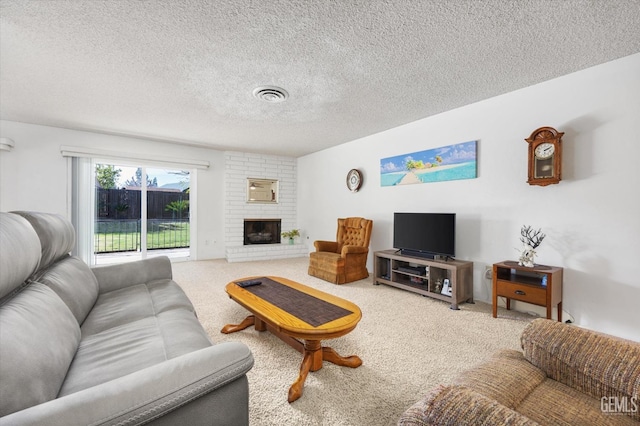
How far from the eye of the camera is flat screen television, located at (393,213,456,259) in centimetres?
335

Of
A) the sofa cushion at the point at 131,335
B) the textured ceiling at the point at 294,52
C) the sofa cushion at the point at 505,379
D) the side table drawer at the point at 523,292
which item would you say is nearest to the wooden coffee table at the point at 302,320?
the sofa cushion at the point at 131,335

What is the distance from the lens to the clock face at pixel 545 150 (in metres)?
2.71

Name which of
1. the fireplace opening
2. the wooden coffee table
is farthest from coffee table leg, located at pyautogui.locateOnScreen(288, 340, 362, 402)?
the fireplace opening

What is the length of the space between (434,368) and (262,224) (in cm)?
523

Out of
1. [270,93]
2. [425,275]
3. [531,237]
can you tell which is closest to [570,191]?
[531,237]

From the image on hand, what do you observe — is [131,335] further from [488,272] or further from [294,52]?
[488,272]

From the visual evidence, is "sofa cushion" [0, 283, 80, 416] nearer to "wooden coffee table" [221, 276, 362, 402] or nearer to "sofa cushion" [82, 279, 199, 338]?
"sofa cushion" [82, 279, 199, 338]

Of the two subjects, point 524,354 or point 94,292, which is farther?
point 94,292

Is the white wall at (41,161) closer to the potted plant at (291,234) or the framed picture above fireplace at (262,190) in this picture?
the framed picture above fireplace at (262,190)

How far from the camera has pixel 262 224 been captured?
6.60 meters

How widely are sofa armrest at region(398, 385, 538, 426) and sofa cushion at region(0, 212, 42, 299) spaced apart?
1492 mm

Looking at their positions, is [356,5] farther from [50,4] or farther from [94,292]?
[94,292]

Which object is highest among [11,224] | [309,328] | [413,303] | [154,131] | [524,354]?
[154,131]

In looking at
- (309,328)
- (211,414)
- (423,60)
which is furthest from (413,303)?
(211,414)
